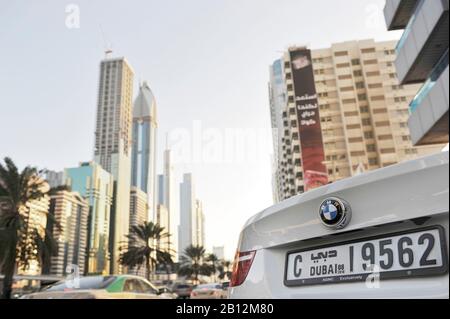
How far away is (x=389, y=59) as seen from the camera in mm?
70438

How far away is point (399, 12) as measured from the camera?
17.4m

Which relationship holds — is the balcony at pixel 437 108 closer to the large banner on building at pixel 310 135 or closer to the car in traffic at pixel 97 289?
the car in traffic at pixel 97 289

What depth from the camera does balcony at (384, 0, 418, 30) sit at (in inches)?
682

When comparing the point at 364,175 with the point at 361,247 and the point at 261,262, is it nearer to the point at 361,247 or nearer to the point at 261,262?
the point at 361,247

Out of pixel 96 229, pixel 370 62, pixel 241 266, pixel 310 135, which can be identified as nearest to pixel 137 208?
pixel 96 229

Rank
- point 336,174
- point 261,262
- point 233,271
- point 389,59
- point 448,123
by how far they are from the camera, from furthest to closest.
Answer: point 389,59 < point 336,174 < point 233,271 < point 261,262 < point 448,123

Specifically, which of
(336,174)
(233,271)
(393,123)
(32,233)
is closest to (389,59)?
(393,123)

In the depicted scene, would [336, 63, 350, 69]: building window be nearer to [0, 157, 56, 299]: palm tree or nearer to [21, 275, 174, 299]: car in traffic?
[0, 157, 56, 299]: palm tree

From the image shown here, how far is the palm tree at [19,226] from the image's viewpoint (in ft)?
64.5

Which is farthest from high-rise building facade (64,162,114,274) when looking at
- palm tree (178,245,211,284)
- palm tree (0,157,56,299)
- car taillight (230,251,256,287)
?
car taillight (230,251,256,287)

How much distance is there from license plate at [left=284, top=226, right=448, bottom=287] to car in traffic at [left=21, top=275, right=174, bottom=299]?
3.94 m

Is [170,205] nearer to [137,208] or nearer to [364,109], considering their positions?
[137,208]

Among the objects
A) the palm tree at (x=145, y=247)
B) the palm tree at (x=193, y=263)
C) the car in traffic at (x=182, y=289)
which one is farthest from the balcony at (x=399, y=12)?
the palm tree at (x=193, y=263)

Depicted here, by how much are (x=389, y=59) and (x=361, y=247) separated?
3007 inches
